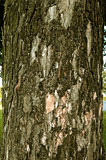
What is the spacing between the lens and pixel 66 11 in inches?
56.1

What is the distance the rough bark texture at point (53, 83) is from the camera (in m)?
1.39

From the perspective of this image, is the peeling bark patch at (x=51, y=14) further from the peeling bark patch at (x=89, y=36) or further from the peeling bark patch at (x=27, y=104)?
the peeling bark patch at (x=27, y=104)

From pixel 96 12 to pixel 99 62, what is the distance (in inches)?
16.0

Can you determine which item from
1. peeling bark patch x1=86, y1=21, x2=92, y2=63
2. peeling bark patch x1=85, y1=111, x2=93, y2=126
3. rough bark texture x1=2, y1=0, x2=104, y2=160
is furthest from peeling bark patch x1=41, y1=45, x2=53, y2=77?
peeling bark patch x1=85, y1=111, x2=93, y2=126

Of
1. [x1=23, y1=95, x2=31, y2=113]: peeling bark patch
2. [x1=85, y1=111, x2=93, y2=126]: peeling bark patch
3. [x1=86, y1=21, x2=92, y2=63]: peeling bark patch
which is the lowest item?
[x1=85, y1=111, x2=93, y2=126]: peeling bark patch

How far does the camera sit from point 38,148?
139 cm

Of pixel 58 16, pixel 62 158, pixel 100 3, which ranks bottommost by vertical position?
pixel 62 158

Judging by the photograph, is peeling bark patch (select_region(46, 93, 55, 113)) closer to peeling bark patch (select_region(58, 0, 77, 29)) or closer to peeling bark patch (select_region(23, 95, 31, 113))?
peeling bark patch (select_region(23, 95, 31, 113))

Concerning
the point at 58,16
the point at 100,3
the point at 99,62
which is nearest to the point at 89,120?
the point at 99,62

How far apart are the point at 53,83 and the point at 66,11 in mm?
549

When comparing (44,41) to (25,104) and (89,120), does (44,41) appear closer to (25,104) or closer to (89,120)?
(25,104)

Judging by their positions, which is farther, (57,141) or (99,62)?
(99,62)

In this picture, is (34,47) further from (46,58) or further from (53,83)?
(53,83)

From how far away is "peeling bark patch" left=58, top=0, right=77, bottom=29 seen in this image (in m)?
1.42
